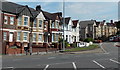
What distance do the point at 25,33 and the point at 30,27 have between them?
177cm

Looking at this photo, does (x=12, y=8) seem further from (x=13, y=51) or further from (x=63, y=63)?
(x=63, y=63)

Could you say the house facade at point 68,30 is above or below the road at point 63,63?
above

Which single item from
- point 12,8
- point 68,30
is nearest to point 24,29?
point 12,8

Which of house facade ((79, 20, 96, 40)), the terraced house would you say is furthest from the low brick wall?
house facade ((79, 20, 96, 40))

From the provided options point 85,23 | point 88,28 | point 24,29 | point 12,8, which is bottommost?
point 24,29

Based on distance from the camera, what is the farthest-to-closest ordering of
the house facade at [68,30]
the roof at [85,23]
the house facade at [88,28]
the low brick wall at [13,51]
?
the roof at [85,23] < the house facade at [88,28] < the house facade at [68,30] < the low brick wall at [13,51]

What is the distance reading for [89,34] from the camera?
86938 mm

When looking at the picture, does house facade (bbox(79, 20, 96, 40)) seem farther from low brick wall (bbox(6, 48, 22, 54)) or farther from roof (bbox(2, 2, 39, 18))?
low brick wall (bbox(6, 48, 22, 54))

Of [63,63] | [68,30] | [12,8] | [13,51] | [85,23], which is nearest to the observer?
[63,63]

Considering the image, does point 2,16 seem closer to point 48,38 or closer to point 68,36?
point 48,38

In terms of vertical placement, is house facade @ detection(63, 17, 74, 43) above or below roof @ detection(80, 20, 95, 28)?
below

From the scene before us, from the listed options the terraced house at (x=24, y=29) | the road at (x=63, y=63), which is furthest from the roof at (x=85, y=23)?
the road at (x=63, y=63)

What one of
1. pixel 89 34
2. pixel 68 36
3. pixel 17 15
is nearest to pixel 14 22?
pixel 17 15

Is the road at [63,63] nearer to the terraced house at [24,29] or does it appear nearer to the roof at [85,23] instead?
Result: the terraced house at [24,29]
